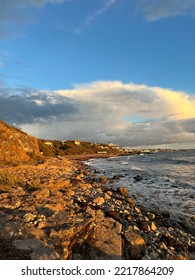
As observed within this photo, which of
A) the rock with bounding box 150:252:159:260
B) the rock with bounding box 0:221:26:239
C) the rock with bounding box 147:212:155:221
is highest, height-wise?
the rock with bounding box 0:221:26:239

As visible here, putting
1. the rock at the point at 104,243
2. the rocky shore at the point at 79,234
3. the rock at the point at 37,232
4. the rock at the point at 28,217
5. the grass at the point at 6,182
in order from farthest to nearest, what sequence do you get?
the grass at the point at 6,182 → the rock at the point at 28,217 → the rock at the point at 37,232 → the rock at the point at 104,243 → the rocky shore at the point at 79,234

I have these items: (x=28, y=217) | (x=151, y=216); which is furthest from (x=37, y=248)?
(x=151, y=216)

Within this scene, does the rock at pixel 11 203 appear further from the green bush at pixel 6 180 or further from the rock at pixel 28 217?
the green bush at pixel 6 180

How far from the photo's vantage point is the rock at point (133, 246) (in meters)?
9.59

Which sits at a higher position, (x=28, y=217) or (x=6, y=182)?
(x=6, y=182)

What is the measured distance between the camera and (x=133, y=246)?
→ 980 cm

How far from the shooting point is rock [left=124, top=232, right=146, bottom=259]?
9586 millimetres

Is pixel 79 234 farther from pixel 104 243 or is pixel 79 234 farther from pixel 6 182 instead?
pixel 6 182

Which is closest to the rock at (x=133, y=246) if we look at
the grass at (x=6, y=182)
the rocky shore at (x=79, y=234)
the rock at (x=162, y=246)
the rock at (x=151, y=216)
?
the rocky shore at (x=79, y=234)

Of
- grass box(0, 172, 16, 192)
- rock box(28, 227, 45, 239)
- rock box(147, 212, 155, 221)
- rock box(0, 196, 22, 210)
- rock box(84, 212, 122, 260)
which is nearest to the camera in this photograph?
rock box(84, 212, 122, 260)

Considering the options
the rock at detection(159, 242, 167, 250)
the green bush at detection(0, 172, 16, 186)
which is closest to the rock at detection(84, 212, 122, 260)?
the rock at detection(159, 242, 167, 250)

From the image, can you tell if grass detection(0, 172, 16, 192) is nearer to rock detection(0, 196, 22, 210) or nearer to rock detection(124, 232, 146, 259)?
rock detection(0, 196, 22, 210)

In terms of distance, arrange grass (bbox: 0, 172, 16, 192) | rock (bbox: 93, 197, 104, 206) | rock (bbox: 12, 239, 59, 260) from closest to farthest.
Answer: rock (bbox: 12, 239, 59, 260)
rock (bbox: 93, 197, 104, 206)
grass (bbox: 0, 172, 16, 192)
